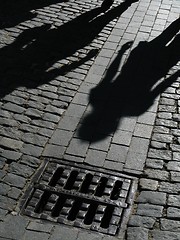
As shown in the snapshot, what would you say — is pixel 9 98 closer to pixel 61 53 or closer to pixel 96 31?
pixel 61 53

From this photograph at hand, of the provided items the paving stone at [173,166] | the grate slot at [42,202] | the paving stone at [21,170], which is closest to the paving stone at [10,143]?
the paving stone at [21,170]

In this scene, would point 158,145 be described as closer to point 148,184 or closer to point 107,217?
point 148,184

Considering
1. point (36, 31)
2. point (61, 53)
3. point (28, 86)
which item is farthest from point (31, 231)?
point (36, 31)

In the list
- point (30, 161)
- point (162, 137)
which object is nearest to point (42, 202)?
point (30, 161)

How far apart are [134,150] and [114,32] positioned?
361 cm

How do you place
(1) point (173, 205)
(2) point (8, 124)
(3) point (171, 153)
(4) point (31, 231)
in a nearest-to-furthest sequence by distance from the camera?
(4) point (31, 231), (1) point (173, 205), (3) point (171, 153), (2) point (8, 124)

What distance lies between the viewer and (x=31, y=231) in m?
4.29

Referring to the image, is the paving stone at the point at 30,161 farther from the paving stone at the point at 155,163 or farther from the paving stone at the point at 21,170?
the paving stone at the point at 155,163

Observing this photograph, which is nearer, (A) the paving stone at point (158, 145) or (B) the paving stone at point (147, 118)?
(A) the paving stone at point (158, 145)

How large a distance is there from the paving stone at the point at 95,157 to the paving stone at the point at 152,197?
0.69 meters

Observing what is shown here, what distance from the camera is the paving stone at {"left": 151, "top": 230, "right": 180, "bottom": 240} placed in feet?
14.0

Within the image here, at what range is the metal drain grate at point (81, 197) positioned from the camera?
4.49 metres

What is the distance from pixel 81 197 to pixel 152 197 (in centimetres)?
78

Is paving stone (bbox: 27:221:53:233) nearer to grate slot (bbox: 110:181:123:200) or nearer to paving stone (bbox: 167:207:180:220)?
grate slot (bbox: 110:181:123:200)
